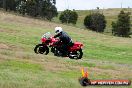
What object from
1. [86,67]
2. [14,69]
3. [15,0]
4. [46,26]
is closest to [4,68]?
[14,69]

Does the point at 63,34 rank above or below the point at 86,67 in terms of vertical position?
above

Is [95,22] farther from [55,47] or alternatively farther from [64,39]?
[64,39]

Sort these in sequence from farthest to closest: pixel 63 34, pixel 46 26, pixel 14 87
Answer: pixel 46 26 < pixel 63 34 < pixel 14 87

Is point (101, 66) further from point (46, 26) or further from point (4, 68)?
point (46, 26)

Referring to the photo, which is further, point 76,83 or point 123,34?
point 123,34

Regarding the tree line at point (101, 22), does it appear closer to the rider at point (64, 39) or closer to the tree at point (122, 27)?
the tree at point (122, 27)

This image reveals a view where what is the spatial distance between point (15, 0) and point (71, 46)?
256 ft

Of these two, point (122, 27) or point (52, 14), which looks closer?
point (122, 27)

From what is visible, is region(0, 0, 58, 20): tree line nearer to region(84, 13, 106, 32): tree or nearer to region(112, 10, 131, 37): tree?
region(84, 13, 106, 32): tree

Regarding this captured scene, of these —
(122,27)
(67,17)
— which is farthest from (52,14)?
(122,27)

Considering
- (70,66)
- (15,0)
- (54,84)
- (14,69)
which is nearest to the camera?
(54,84)

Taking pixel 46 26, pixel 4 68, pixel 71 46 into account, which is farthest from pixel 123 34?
pixel 4 68

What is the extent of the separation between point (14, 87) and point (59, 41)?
12309 millimetres

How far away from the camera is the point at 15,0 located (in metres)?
105
